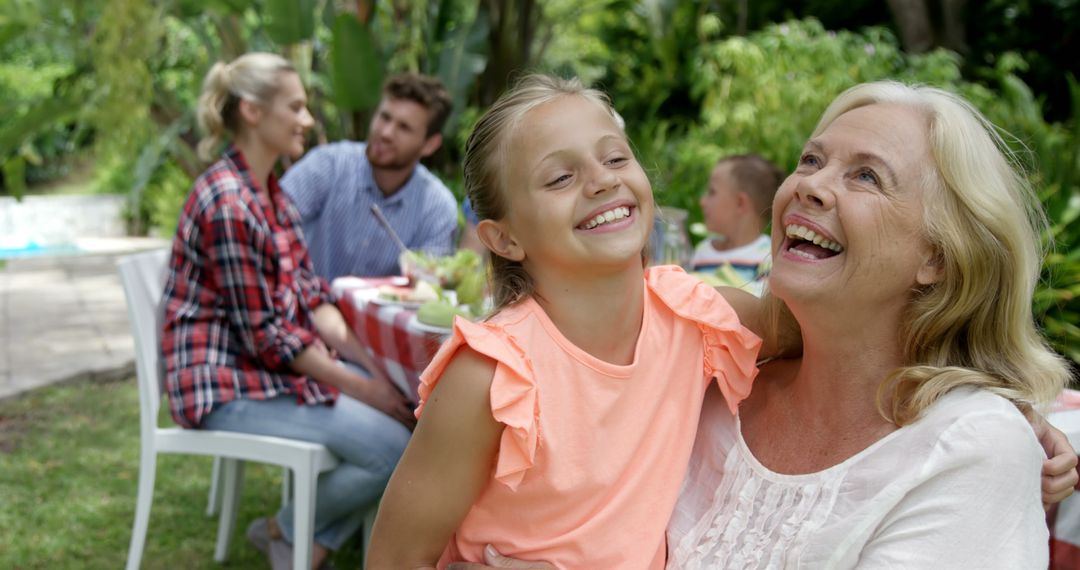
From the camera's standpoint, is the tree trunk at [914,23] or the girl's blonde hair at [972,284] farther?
the tree trunk at [914,23]

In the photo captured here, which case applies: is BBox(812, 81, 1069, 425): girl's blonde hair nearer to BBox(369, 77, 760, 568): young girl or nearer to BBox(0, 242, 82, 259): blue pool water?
BBox(369, 77, 760, 568): young girl

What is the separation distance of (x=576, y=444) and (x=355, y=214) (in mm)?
3278

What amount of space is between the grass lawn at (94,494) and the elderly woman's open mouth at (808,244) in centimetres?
285

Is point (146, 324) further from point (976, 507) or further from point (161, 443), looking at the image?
point (976, 507)

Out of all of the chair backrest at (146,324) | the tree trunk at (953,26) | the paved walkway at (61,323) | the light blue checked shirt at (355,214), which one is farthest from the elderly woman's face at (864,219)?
the tree trunk at (953,26)

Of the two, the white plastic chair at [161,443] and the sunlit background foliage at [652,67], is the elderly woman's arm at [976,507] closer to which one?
the white plastic chair at [161,443]

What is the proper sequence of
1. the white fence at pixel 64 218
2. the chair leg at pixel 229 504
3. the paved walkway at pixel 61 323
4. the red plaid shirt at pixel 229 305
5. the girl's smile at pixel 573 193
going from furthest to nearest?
1. the white fence at pixel 64 218
2. the paved walkway at pixel 61 323
3. the chair leg at pixel 229 504
4. the red plaid shirt at pixel 229 305
5. the girl's smile at pixel 573 193

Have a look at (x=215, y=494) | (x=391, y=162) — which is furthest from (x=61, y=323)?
(x=391, y=162)

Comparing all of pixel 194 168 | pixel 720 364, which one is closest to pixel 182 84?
pixel 194 168

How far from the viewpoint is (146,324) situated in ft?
11.0

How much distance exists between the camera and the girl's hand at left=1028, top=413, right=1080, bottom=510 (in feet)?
5.14

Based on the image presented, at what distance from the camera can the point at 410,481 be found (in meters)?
1.59

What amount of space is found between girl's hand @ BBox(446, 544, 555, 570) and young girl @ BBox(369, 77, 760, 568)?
2cm

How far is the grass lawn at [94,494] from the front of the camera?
13.5 feet
